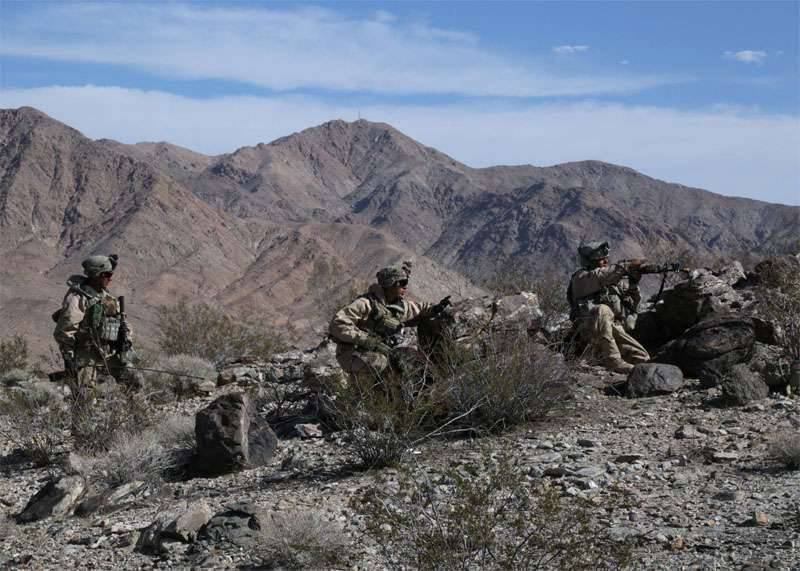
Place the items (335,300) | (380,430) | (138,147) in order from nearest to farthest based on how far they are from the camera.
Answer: (380,430) → (335,300) → (138,147)

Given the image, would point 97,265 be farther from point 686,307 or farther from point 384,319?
point 686,307

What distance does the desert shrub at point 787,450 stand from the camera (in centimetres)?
657

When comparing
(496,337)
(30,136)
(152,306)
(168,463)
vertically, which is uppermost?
(30,136)

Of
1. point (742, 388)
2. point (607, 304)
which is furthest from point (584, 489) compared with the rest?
point (607, 304)

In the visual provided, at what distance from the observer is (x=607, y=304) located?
10.1 m

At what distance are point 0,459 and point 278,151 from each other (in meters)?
117

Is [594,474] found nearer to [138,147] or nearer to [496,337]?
[496,337]

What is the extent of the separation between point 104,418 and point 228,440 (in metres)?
1.53

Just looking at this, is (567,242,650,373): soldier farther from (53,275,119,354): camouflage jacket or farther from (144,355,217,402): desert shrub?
(53,275,119,354): camouflage jacket

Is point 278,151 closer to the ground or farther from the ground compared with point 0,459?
farther from the ground

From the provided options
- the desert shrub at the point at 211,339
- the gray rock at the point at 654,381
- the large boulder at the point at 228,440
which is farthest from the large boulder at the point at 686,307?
the desert shrub at the point at 211,339

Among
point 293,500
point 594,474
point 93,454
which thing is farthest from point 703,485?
point 93,454

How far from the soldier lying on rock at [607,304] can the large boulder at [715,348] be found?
0.58 m

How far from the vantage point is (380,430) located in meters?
7.10
